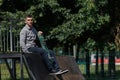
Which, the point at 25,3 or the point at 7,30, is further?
the point at 25,3

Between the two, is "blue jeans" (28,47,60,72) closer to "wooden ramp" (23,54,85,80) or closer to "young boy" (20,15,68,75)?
"young boy" (20,15,68,75)

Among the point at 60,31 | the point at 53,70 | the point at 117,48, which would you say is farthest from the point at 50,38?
the point at 53,70

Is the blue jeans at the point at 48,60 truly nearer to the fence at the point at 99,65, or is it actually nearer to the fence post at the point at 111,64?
the fence at the point at 99,65

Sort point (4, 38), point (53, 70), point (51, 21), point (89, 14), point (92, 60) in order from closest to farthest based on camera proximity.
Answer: point (53, 70)
point (4, 38)
point (89, 14)
point (51, 21)
point (92, 60)

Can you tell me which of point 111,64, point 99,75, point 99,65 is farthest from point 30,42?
point 99,65

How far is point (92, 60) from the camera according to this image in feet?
87.6

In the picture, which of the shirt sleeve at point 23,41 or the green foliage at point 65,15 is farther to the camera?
the green foliage at point 65,15

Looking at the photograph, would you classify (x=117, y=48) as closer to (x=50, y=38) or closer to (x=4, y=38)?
(x=50, y=38)

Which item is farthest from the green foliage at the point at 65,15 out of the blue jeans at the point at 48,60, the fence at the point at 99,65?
the blue jeans at the point at 48,60

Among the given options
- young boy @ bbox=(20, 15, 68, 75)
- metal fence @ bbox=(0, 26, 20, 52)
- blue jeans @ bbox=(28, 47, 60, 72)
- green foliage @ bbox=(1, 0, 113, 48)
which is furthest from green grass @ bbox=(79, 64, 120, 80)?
young boy @ bbox=(20, 15, 68, 75)

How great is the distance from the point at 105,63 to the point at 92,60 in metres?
0.85

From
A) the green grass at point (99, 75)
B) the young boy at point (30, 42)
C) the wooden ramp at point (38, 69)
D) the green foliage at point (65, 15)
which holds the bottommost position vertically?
the green grass at point (99, 75)

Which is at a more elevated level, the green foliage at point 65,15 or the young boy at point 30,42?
the green foliage at point 65,15

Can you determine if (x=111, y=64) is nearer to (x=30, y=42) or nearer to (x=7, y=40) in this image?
(x=7, y=40)
